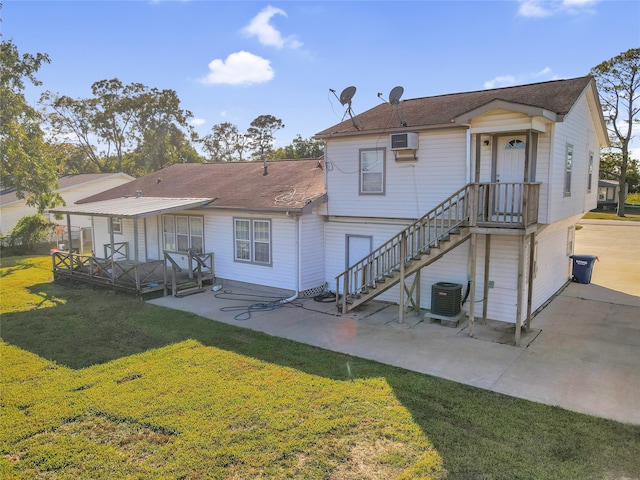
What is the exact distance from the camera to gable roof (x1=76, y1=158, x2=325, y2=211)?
1308cm

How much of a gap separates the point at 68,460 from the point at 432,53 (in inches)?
512

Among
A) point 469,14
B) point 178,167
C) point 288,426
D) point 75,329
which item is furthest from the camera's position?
point 178,167

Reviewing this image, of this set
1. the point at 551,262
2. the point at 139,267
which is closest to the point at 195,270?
the point at 139,267

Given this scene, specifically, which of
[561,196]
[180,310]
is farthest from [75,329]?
[561,196]

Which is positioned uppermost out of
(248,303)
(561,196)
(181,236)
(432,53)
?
(432,53)

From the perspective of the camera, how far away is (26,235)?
75.8 feet

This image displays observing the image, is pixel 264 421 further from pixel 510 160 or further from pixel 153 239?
pixel 153 239

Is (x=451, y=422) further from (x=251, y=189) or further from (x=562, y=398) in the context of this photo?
(x=251, y=189)

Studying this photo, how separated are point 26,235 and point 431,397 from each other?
79.9 ft

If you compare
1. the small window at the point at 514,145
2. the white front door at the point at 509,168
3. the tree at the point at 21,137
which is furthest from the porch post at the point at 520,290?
the tree at the point at 21,137

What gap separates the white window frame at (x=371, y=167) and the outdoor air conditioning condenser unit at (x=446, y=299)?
3.07 m

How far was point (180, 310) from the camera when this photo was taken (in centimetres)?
1137

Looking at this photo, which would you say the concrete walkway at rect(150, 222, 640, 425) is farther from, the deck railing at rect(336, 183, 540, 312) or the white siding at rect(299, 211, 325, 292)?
the deck railing at rect(336, 183, 540, 312)

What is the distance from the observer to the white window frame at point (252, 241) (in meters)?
13.2
